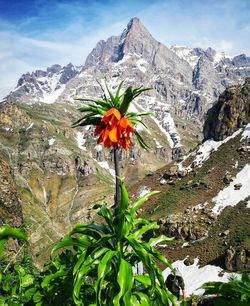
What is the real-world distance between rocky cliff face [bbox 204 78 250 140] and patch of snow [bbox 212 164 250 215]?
18518 mm

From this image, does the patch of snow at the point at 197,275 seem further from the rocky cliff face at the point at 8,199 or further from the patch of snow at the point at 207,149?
the patch of snow at the point at 207,149

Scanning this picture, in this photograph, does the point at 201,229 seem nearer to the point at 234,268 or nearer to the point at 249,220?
the point at 249,220

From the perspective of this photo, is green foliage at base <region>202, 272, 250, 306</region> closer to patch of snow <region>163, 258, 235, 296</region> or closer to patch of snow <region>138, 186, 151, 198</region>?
patch of snow <region>163, 258, 235, 296</region>

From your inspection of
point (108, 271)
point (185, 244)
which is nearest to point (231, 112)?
point (185, 244)

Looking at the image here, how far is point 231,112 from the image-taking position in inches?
4464

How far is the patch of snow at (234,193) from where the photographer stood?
292 feet

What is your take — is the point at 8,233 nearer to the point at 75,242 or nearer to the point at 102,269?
the point at 102,269

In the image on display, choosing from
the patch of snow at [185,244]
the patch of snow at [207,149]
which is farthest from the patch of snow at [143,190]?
the patch of snow at [185,244]

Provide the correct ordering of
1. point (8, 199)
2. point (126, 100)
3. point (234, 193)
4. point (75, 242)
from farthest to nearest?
point (234, 193), point (8, 199), point (126, 100), point (75, 242)

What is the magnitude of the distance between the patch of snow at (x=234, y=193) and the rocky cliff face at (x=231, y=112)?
1852cm

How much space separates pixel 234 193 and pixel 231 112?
29772 millimetres

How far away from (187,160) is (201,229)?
3658 cm

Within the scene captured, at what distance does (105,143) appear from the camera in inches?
311

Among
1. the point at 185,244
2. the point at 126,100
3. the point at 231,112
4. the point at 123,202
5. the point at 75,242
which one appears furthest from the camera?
the point at 231,112
